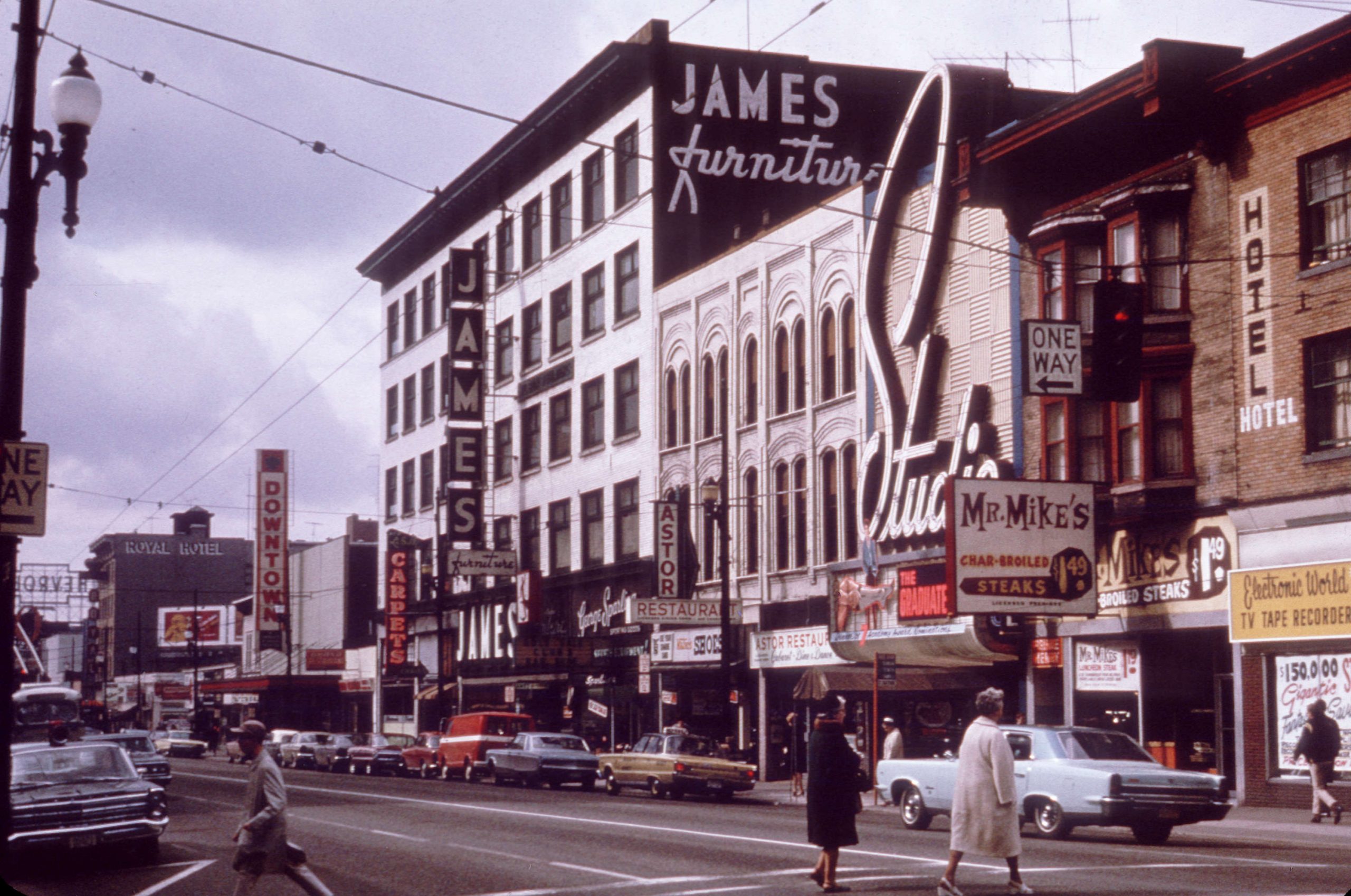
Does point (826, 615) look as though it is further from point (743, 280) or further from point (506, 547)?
point (506, 547)

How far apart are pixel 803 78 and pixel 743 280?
563 cm

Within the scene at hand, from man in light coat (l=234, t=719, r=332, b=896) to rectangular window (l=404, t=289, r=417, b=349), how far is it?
61.3 metres

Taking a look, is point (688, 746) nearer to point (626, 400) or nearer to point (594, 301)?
point (626, 400)

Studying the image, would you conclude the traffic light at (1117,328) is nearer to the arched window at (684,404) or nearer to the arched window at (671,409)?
the arched window at (684,404)

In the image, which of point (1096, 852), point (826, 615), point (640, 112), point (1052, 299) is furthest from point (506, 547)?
point (1096, 852)

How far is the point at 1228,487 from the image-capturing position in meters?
29.4

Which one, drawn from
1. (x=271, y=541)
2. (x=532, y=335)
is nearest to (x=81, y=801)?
(x=532, y=335)

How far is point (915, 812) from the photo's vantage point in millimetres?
24875

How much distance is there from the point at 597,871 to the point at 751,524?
1158 inches

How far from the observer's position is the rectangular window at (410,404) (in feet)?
240

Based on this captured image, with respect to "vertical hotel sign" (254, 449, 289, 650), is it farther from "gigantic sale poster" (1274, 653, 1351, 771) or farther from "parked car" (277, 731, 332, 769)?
"gigantic sale poster" (1274, 653, 1351, 771)

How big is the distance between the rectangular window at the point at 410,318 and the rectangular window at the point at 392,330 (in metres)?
1.33

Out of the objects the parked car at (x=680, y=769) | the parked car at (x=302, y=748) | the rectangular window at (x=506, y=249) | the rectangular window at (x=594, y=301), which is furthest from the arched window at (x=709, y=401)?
the parked car at (x=302, y=748)

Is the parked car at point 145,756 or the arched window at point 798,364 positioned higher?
the arched window at point 798,364
